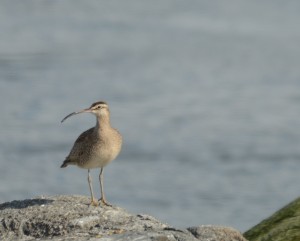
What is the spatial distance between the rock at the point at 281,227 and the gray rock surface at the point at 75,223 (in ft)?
3.41

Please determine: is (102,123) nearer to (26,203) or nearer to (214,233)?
(26,203)

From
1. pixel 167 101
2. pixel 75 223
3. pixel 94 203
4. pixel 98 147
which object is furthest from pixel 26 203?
pixel 167 101

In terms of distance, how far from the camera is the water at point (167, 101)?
80.2ft

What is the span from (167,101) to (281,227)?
17186 mm

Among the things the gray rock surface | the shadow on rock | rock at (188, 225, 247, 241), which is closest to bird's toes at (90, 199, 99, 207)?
the gray rock surface

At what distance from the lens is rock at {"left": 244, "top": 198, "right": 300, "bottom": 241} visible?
1201 cm

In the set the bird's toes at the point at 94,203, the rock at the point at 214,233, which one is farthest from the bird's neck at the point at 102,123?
the rock at the point at 214,233

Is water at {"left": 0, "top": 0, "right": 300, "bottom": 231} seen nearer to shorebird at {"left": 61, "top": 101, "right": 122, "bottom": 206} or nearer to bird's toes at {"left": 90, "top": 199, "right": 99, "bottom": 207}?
shorebird at {"left": 61, "top": 101, "right": 122, "bottom": 206}

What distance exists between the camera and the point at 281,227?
12.3m

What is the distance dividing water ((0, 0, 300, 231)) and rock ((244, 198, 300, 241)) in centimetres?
886

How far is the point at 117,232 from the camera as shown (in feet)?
34.4

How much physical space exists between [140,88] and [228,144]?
397 centimetres

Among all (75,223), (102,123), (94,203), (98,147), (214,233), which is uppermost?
(102,123)

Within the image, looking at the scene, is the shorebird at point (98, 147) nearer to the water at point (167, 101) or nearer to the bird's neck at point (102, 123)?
the bird's neck at point (102, 123)
